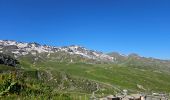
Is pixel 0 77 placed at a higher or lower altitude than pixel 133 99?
higher

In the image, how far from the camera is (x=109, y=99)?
52.7 ft

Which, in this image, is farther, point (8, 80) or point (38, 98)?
point (8, 80)

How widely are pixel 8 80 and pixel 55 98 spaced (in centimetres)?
218

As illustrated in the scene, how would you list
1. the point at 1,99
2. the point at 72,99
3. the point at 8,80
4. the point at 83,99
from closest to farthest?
the point at 1,99 → the point at 8,80 → the point at 72,99 → the point at 83,99

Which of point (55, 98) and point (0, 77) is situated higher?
point (0, 77)

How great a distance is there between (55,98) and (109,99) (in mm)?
2785

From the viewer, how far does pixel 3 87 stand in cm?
1357

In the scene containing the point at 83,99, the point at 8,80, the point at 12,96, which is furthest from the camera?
the point at 83,99

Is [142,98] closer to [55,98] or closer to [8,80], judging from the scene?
[55,98]

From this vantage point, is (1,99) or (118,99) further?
(118,99)

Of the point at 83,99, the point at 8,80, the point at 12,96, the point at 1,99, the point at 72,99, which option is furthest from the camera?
the point at 83,99

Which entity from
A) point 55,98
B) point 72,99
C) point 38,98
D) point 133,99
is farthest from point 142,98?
point 38,98

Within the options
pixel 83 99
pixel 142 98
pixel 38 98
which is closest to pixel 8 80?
pixel 38 98

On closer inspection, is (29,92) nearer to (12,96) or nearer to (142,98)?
(12,96)
